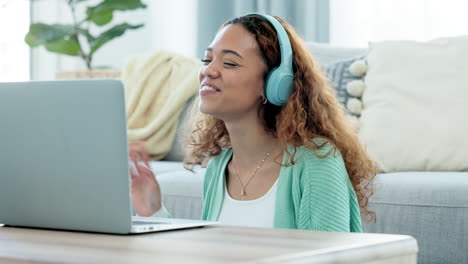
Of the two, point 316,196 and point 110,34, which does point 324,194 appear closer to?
point 316,196

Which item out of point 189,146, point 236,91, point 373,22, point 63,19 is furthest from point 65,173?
point 63,19

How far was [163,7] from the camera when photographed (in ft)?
13.5

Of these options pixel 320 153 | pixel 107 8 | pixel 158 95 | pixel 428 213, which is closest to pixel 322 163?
pixel 320 153

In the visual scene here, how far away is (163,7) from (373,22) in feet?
4.08

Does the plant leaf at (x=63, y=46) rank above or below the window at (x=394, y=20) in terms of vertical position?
below

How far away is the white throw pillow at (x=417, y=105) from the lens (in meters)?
2.28

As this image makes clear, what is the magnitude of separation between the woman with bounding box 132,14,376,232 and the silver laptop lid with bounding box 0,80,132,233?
45 cm

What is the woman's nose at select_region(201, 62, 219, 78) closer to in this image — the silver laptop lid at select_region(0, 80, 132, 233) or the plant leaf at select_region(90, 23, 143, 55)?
the silver laptop lid at select_region(0, 80, 132, 233)

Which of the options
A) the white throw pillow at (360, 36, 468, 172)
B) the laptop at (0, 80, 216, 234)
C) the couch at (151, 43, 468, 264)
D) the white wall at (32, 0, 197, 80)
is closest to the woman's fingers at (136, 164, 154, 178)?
the laptop at (0, 80, 216, 234)

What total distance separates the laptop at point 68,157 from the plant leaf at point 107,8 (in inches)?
100

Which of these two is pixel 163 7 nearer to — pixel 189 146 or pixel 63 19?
pixel 63 19

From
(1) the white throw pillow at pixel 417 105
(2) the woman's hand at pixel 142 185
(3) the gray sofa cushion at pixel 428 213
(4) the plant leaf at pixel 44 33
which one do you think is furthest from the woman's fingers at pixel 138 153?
(4) the plant leaf at pixel 44 33

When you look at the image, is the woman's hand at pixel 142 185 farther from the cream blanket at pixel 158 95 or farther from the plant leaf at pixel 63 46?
the plant leaf at pixel 63 46

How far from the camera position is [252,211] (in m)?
1.49
